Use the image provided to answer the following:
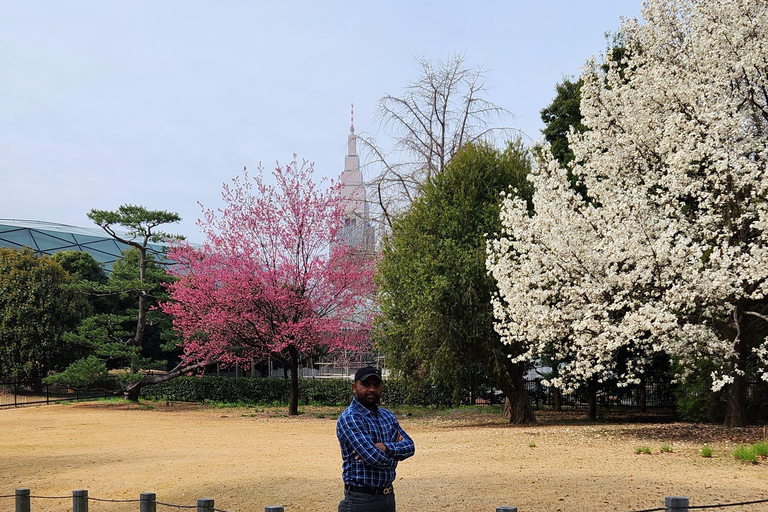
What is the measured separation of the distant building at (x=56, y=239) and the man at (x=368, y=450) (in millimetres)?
45419

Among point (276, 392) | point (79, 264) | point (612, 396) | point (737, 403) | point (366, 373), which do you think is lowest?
point (276, 392)

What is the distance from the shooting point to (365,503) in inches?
175

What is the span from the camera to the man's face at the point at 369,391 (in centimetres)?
462

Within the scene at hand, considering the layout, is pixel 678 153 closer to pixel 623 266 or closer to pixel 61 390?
pixel 623 266

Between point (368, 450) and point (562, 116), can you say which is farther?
point (562, 116)

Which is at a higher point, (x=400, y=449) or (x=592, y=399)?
(x=400, y=449)

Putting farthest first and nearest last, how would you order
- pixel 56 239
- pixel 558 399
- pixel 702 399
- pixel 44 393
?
1. pixel 56 239
2. pixel 44 393
3. pixel 558 399
4. pixel 702 399

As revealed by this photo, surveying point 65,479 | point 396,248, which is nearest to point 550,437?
point 396,248

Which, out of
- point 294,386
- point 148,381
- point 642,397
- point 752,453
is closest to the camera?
point 752,453

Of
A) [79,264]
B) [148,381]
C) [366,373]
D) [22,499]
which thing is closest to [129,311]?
[148,381]

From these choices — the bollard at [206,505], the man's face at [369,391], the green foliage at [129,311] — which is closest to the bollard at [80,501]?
the bollard at [206,505]

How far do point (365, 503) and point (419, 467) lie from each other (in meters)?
7.03

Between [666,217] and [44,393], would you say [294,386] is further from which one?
[666,217]

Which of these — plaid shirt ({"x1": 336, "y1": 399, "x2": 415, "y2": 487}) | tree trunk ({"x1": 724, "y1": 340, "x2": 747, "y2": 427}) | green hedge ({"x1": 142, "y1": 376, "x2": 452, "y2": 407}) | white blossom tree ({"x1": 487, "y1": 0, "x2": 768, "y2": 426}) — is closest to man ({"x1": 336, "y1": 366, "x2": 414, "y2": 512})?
plaid shirt ({"x1": 336, "y1": 399, "x2": 415, "y2": 487})
